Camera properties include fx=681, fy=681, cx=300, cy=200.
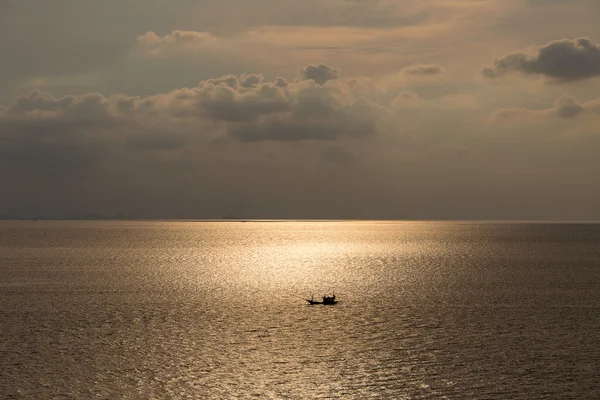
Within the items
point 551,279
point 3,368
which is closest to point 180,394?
point 3,368

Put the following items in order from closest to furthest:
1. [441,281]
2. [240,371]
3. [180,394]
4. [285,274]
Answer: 1. [180,394]
2. [240,371]
3. [441,281]
4. [285,274]

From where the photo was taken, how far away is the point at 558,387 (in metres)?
43.2

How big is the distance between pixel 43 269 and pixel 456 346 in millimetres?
105521

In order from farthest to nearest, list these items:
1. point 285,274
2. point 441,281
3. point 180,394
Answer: point 285,274, point 441,281, point 180,394

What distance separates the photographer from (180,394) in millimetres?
42156

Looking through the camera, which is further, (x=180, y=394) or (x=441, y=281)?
(x=441, y=281)

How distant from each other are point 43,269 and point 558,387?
Answer: 118052 mm

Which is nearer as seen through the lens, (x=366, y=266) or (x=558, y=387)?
(x=558, y=387)

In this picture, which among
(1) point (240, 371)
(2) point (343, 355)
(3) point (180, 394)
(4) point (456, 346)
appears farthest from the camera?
(4) point (456, 346)

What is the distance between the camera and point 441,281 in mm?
117750

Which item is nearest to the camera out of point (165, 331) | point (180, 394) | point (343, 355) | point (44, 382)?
point (180, 394)

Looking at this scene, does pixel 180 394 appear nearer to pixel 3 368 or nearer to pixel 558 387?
pixel 3 368

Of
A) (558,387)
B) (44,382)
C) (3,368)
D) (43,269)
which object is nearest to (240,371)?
(44,382)

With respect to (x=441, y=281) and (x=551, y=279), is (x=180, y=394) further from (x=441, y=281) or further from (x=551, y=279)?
(x=551, y=279)
